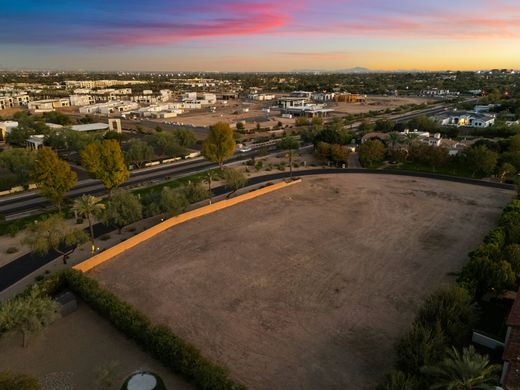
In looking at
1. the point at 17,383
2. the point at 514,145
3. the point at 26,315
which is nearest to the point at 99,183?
the point at 26,315

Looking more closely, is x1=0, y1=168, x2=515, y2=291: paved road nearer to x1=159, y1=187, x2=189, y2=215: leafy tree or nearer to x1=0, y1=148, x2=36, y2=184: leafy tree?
x1=159, y1=187, x2=189, y2=215: leafy tree

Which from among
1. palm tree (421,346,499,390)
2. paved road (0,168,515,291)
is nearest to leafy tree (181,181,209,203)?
paved road (0,168,515,291)

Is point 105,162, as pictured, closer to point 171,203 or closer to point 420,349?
point 171,203

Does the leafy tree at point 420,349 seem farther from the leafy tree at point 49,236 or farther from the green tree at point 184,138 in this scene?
the green tree at point 184,138

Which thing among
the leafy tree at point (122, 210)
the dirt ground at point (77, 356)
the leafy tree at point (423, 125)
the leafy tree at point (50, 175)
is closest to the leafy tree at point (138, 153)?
the leafy tree at point (50, 175)

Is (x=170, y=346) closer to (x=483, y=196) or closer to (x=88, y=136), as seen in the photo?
(x=483, y=196)
